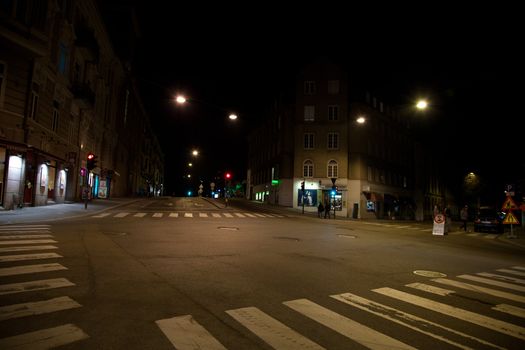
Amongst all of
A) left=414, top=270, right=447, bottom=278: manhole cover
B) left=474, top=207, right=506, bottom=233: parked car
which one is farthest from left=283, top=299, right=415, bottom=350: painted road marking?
left=474, top=207, right=506, bottom=233: parked car

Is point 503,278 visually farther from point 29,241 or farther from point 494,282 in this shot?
point 29,241

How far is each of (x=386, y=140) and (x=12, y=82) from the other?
147ft

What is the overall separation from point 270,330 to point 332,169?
4184 cm

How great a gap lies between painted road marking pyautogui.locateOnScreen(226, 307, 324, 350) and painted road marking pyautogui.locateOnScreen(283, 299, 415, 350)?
568 mm

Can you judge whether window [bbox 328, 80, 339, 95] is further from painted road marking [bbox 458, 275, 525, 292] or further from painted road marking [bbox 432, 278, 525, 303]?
painted road marking [bbox 432, 278, 525, 303]

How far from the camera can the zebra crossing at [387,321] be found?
421 cm

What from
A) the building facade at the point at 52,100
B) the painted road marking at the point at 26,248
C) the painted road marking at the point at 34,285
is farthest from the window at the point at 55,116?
the painted road marking at the point at 34,285

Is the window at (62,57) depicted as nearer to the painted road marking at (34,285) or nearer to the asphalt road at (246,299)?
the asphalt road at (246,299)

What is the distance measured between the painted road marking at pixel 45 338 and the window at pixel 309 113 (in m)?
43.3

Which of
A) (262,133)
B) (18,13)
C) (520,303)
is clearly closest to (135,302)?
(520,303)

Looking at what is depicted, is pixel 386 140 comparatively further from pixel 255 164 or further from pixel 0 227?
pixel 0 227

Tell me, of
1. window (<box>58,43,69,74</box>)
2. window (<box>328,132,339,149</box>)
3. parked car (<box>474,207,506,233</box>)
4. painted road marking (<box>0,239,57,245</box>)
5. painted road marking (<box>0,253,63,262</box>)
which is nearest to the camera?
painted road marking (<box>0,253,63,262</box>)

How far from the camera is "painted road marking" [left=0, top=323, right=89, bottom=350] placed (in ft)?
12.5

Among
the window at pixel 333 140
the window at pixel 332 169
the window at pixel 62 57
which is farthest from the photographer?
the window at pixel 333 140
